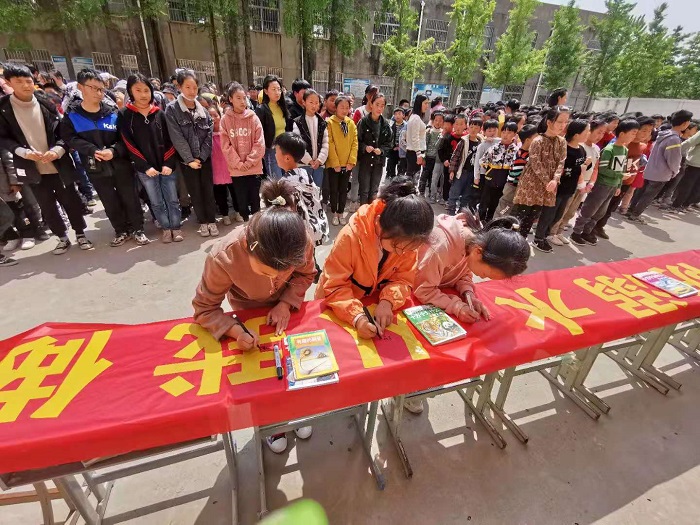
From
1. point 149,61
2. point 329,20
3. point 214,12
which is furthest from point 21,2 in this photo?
point 329,20

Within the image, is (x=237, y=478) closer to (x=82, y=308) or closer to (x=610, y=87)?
(x=82, y=308)

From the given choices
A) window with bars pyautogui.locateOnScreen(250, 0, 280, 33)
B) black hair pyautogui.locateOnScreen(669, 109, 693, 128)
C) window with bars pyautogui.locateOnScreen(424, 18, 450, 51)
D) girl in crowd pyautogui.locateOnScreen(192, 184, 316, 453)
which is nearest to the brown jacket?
girl in crowd pyautogui.locateOnScreen(192, 184, 316, 453)

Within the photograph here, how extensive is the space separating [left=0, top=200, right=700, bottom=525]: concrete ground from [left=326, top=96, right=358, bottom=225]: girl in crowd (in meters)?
3.28

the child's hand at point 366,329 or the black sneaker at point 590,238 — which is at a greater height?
the child's hand at point 366,329

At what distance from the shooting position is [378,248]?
1.63 m

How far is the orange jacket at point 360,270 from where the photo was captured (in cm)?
159

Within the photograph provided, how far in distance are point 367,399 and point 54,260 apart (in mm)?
3972

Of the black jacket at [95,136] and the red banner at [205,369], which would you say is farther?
the black jacket at [95,136]

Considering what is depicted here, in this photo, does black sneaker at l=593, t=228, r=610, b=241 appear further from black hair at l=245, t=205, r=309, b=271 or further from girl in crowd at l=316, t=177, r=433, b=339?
black hair at l=245, t=205, r=309, b=271

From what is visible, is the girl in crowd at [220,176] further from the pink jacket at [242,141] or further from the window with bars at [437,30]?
the window with bars at [437,30]

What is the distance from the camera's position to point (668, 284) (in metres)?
2.06

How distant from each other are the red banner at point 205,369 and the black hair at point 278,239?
0.45 metres

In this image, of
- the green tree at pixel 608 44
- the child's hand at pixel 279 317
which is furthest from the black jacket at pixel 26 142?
the green tree at pixel 608 44

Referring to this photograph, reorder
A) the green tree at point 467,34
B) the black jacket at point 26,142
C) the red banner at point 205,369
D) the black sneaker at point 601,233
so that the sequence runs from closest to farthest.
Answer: the red banner at point 205,369 → the black jacket at point 26,142 → the black sneaker at point 601,233 → the green tree at point 467,34
